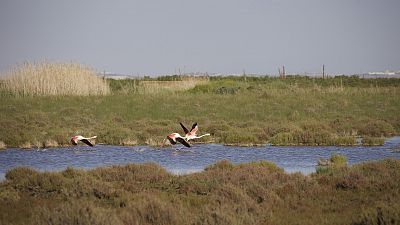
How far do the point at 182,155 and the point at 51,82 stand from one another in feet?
66.3

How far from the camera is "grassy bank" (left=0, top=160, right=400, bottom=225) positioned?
9953 mm

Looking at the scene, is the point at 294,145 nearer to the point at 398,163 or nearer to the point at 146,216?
the point at 398,163

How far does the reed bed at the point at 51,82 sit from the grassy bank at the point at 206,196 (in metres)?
25.3

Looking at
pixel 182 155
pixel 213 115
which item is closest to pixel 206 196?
pixel 182 155

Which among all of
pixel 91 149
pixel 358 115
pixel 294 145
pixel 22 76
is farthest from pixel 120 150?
pixel 22 76

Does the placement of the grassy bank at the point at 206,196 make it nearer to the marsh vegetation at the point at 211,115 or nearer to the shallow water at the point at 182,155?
the shallow water at the point at 182,155

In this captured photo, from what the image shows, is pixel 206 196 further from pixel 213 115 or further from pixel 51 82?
pixel 51 82

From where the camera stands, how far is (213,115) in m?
36.0

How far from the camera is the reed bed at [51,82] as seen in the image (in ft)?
131

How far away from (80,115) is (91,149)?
1094 cm

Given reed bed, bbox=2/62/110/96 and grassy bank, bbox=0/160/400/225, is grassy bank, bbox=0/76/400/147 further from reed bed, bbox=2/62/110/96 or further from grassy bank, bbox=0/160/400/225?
grassy bank, bbox=0/160/400/225

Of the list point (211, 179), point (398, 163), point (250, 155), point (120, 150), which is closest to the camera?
point (211, 179)

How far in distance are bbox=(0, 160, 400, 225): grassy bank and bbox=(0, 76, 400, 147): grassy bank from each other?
10.8m

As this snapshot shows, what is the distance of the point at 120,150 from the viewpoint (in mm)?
23984
